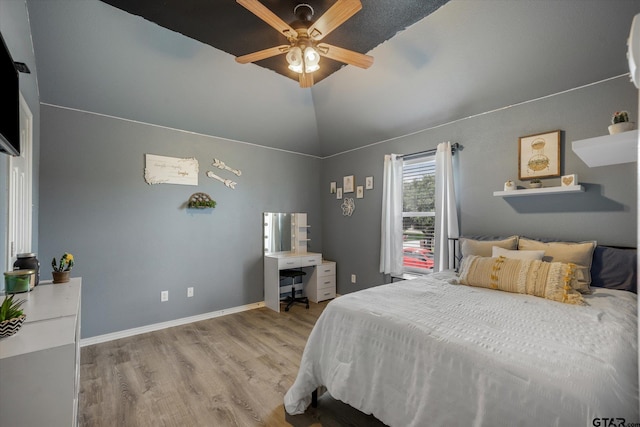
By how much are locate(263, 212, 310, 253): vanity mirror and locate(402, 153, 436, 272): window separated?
1.58m

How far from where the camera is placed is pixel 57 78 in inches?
104

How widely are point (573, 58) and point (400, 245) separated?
241 cm

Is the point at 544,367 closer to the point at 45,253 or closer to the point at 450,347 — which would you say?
the point at 450,347

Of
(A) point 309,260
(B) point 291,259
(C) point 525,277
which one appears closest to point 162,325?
(B) point 291,259

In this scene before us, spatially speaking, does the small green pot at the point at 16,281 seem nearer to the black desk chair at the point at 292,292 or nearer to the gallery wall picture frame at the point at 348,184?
the black desk chair at the point at 292,292

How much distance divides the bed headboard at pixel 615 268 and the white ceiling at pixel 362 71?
1.39 m

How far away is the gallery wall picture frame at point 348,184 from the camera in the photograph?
4.43 meters

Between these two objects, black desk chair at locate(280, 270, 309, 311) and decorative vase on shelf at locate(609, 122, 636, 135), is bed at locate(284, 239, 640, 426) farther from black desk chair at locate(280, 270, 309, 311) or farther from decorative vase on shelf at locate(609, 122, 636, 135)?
black desk chair at locate(280, 270, 309, 311)

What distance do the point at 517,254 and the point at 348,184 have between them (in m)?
2.57

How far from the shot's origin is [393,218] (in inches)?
149

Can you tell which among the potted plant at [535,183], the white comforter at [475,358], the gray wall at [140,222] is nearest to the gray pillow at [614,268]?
the white comforter at [475,358]

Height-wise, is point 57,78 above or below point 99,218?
above

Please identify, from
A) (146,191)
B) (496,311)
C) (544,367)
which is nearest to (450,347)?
(544,367)

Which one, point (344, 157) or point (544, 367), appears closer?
point (544, 367)
